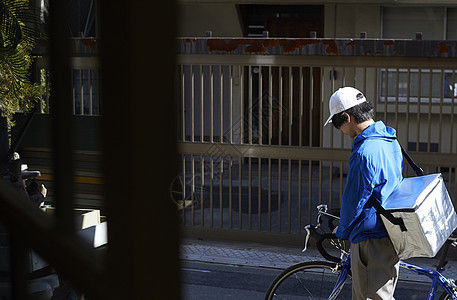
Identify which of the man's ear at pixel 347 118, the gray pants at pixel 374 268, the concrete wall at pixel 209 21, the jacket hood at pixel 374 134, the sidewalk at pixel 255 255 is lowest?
the sidewalk at pixel 255 255

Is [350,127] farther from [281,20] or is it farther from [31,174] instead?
[281,20]

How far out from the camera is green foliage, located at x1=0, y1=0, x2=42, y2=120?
2182mm

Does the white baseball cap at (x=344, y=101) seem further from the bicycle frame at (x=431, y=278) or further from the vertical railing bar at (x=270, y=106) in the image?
the vertical railing bar at (x=270, y=106)

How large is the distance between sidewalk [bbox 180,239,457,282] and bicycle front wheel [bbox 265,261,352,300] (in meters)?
1.91

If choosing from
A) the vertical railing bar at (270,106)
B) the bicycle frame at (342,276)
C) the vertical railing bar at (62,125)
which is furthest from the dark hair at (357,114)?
the vertical railing bar at (270,106)

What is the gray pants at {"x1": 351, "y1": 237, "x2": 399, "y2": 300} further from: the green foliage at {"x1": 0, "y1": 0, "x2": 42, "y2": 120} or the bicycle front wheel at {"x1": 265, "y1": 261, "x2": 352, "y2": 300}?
the green foliage at {"x1": 0, "y1": 0, "x2": 42, "y2": 120}

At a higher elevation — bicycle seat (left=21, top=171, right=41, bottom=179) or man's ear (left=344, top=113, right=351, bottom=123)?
man's ear (left=344, top=113, right=351, bottom=123)

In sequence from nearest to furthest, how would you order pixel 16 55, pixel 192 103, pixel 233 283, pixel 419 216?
1. pixel 16 55
2. pixel 419 216
3. pixel 233 283
4. pixel 192 103

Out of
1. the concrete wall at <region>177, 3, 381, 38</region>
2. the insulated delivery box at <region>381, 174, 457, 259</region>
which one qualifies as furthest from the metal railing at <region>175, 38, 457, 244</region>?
the concrete wall at <region>177, 3, 381, 38</region>

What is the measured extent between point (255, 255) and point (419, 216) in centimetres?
364

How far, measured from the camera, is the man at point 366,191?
3.97 meters

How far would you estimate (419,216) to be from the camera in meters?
3.82

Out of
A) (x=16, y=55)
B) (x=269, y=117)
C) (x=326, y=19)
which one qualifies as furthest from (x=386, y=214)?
(x=326, y=19)

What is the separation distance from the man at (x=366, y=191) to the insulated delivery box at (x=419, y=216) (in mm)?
90
